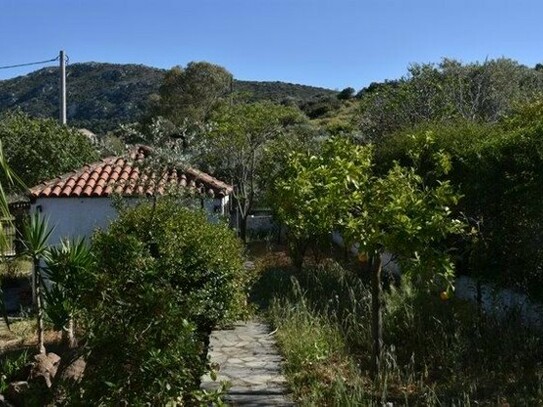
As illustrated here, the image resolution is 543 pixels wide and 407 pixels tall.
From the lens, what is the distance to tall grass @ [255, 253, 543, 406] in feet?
22.0

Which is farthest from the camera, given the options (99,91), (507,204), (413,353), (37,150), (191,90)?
(99,91)

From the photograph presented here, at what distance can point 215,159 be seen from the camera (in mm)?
25641

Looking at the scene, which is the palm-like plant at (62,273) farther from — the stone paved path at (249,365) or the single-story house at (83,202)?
the single-story house at (83,202)

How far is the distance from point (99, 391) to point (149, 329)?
1.70 ft

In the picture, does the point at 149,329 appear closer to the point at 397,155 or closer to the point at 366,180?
the point at 366,180

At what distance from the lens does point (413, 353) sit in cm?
747

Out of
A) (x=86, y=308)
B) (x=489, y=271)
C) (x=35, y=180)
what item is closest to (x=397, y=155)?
(x=489, y=271)

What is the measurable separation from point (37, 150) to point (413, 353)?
52.8 feet

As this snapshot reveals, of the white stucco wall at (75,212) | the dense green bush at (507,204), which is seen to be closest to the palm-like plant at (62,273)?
the dense green bush at (507,204)

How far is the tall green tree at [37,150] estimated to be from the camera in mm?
20453

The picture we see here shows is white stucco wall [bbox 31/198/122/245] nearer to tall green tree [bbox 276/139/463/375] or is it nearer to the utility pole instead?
tall green tree [bbox 276/139/463/375]

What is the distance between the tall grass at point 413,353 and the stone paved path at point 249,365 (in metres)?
0.21

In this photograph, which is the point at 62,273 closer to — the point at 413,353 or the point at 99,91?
the point at 413,353

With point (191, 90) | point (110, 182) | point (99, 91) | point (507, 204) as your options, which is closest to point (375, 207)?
point (507, 204)
